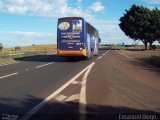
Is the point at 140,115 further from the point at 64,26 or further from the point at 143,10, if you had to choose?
the point at 143,10

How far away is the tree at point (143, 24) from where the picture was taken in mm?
87625

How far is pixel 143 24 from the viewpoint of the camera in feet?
287

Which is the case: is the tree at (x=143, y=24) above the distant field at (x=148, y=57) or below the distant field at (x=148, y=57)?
above

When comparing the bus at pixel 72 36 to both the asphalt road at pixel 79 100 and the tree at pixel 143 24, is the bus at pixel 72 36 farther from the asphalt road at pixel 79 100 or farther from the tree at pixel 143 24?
the tree at pixel 143 24

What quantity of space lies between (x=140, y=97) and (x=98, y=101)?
1.64 meters

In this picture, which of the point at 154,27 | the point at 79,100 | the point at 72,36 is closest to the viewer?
the point at 79,100

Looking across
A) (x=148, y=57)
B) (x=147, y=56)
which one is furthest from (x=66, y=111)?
(x=147, y=56)

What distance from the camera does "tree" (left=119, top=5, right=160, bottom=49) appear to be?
87625mm

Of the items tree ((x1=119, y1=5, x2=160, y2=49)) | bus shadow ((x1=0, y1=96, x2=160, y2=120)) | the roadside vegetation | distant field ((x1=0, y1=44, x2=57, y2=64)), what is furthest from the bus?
tree ((x1=119, y1=5, x2=160, y2=49))

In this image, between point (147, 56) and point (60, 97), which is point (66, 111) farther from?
point (147, 56)

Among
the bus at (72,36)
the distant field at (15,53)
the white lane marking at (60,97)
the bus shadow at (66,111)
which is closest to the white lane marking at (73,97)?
the white lane marking at (60,97)

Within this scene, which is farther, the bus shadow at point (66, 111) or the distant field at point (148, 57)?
the distant field at point (148, 57)

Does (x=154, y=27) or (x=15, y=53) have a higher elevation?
(x=154, y=27)

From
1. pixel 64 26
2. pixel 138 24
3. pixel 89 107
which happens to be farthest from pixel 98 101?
pixel 138 24
